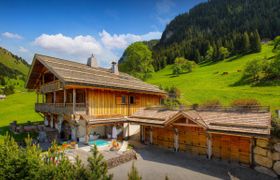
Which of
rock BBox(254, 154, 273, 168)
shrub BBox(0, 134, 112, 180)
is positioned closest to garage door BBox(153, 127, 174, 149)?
rock BBox(254, 154, 273, 168)

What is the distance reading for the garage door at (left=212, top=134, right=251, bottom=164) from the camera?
1298 cm

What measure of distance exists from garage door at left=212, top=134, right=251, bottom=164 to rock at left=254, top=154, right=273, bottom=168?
523 mm

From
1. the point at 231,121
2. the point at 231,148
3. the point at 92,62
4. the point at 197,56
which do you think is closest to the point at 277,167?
the point at 231,148

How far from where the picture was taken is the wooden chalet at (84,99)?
1673cm

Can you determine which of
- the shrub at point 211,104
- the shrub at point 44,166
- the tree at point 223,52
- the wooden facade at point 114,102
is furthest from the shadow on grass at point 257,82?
the shrub at point 44,166

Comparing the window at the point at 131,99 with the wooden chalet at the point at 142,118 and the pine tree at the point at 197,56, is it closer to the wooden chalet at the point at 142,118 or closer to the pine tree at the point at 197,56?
the wooden chalet at the point at 142,118

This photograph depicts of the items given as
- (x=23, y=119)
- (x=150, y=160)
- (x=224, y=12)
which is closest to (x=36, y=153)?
(x=150, y=160)

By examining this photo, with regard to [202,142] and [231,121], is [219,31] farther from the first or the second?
[231,121]

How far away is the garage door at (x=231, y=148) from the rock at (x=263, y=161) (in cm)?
52

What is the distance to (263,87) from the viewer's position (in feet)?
115

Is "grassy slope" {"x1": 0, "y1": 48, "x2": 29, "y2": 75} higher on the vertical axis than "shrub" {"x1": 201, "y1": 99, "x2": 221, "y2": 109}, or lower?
higher

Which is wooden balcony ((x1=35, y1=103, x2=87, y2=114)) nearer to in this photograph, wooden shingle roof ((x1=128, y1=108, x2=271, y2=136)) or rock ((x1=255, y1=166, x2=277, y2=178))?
wooden shingle roof ((x1=128, y1=108, x2=271, y2=136))

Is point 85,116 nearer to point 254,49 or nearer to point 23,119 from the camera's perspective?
point 23,119

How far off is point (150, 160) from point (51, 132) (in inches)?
484
